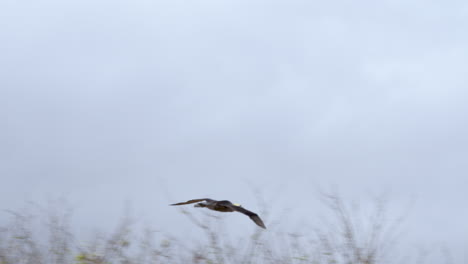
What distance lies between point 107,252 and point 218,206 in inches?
76.2

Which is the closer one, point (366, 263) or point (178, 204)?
point (178, 204)

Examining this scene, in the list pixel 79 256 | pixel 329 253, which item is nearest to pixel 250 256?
pixel 329 253

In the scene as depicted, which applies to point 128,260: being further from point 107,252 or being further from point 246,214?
point 246,214

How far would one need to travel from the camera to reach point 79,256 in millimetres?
6637

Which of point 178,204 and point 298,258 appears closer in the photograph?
point 178,204

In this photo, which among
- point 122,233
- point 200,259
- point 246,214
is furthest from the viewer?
point 122,233

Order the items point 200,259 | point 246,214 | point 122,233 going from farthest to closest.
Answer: point 122,233 < point 200,259 < point 246,214

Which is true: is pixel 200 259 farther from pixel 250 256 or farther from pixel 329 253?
pixel 329 253

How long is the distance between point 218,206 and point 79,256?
1778 millimetres

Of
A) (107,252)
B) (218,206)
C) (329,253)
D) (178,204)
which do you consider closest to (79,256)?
(107,252)

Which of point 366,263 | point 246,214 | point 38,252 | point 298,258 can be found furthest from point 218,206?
point 38,252

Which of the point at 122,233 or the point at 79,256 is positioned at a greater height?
the point at 122,233

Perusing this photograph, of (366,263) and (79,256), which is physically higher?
(366,263)

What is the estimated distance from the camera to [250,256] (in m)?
7.22
